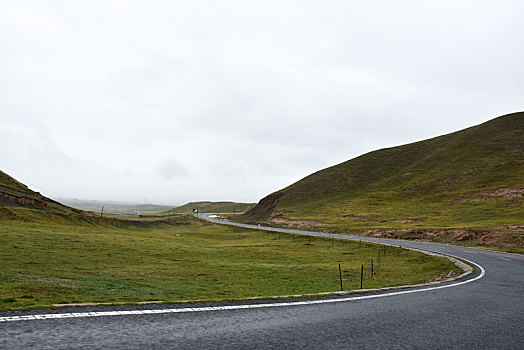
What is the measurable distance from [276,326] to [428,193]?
404 ft

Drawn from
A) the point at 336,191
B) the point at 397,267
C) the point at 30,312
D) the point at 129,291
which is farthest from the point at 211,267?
the point at 336,191

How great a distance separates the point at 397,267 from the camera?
98.2ft

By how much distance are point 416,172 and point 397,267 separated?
410 ft

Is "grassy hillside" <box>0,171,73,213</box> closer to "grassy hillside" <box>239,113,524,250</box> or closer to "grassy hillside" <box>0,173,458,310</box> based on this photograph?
"grassy hillside" <box>0,173,458,310</box>

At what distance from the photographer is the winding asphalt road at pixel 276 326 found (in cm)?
547

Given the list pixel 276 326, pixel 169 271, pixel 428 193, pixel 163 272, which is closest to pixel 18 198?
pixel 169 271

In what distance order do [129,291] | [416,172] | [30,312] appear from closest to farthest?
[30,312] → [129,291] → [416,172]

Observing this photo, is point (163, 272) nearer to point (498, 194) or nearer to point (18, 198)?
point (18, 198)

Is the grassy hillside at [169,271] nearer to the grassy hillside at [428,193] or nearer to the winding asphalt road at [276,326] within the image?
the winding asphalt road at [276,326]

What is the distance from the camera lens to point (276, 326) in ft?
22.7

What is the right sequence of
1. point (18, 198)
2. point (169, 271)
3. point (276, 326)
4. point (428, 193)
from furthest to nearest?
point (428, 193) < point (18, 198) < point (169, 271) < point (276, 326)

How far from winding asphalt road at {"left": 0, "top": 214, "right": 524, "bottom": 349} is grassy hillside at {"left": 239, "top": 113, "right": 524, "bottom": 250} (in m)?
39.3

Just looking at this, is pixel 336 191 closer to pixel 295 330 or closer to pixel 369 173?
pixel 369 173

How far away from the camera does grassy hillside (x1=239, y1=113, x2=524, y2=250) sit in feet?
204
